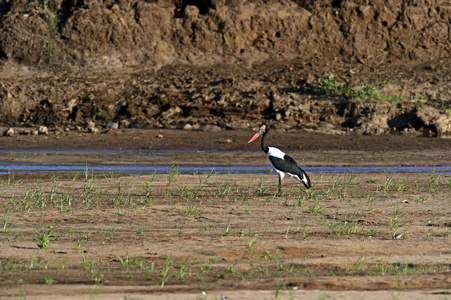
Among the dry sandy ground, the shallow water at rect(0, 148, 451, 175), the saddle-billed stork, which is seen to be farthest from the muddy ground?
the shallow water at rect(0, 148, 451, 175)

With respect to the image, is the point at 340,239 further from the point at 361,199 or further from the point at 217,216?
the point at 361,199

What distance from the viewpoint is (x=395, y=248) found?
6238 mm

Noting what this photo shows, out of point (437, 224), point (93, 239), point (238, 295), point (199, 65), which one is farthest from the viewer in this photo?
point (199, 65)

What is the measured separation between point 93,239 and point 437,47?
56.1 ft

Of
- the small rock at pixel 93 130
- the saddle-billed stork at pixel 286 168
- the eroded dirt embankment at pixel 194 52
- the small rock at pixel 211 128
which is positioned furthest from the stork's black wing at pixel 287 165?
the eroded dirt embankment at pixel 194 52

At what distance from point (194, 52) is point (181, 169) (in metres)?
9.37

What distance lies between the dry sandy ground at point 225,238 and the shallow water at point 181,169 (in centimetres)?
84

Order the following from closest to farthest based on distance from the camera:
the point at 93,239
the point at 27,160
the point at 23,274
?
the point at 23,274 < the point at 93,239 < the point at 27,160

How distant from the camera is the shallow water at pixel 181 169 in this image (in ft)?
41.8

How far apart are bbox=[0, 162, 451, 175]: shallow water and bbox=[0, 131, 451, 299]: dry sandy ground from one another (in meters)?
0.84

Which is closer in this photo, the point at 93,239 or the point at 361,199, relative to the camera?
the point at 93,239

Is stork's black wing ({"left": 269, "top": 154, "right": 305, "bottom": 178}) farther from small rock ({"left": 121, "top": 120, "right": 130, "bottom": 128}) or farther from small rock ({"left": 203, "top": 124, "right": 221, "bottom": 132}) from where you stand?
small rock ({"left": 121, "top": 120, "right": 130, "bottom": 128})

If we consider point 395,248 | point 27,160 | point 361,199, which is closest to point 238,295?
point 395,248

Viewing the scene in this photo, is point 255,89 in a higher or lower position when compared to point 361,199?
lower
